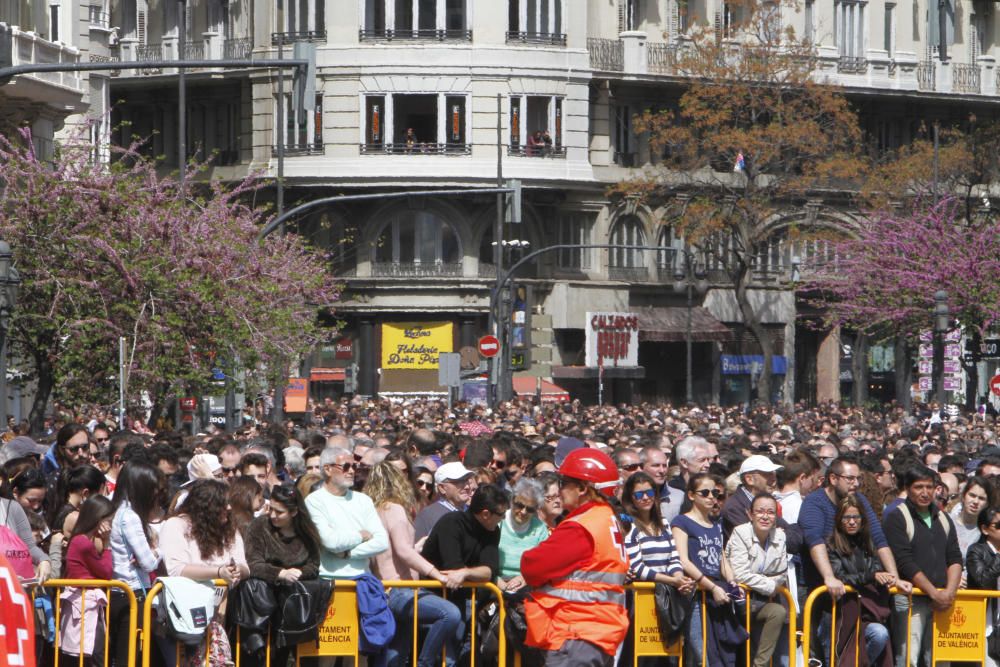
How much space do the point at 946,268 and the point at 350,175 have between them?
1571 cm

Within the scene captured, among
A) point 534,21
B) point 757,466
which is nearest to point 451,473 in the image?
point 757,466

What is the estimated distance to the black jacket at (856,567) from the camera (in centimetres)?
1300

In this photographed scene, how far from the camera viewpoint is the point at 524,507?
12.4 metres

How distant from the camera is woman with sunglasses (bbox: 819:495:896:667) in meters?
13.0

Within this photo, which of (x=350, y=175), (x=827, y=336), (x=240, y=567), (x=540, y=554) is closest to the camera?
(x=540, y=554)

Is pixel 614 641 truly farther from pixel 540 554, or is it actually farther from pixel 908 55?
pixel 908 55

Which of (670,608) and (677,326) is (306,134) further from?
(670,608)

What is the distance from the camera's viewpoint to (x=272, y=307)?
115ft

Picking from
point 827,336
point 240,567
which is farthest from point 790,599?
point 827,336

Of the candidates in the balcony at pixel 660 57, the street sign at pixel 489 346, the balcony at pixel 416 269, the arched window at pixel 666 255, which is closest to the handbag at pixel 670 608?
the street sign at pixel 489 346

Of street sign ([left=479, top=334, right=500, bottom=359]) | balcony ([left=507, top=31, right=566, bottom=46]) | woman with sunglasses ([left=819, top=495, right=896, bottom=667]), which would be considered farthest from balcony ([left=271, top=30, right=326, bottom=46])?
woman with sunglasses ([left=819, top=495, right=896, bottom=667])

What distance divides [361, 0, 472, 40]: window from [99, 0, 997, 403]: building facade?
5 cm

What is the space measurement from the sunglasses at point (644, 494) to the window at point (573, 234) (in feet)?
156

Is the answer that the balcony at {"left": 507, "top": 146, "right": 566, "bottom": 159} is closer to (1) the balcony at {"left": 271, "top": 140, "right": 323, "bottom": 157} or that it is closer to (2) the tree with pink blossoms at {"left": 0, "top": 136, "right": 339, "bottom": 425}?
(1) the balcony at {"left": 271, "top": 140, "right": 323, "bottom": 157}
